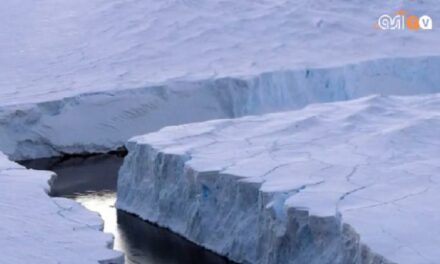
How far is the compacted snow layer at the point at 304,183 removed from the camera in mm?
4352

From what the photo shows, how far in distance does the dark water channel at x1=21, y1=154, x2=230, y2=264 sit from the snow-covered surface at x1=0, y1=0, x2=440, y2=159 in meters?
0.35

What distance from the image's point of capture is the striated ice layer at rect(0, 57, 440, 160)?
8.37 metres

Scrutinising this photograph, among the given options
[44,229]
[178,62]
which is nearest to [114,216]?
[44,229]

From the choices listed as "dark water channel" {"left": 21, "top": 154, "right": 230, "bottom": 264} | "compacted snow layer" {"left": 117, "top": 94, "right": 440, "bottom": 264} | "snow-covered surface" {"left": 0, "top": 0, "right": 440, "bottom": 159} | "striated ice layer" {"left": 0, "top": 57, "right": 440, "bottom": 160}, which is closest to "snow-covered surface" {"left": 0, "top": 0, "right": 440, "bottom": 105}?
"snow-covered surface" {"left": 0, "top": 0, "right": 440, "bottom": 159}

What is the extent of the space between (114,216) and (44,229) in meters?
1.94

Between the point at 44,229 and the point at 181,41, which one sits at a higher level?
the point at 181,41

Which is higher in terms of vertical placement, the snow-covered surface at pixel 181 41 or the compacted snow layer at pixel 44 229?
the snow-covered surface at pixel 181 41

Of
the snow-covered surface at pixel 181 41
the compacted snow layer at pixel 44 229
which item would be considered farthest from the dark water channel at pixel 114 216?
the snow-covered surface at pixel 181 41

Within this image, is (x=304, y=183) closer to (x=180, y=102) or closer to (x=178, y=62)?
(x=180, y=102)

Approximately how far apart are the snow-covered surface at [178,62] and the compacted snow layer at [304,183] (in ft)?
6.69

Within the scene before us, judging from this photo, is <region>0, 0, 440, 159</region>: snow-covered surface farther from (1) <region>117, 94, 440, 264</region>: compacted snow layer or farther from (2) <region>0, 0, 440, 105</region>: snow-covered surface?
(1) <region>117, 94, 440, 264</region>: compacted snow layer

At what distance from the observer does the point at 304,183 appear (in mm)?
5051

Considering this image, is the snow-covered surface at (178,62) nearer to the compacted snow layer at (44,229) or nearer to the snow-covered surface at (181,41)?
the snow-covered surface at (181,41)

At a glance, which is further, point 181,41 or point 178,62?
point 181,41
